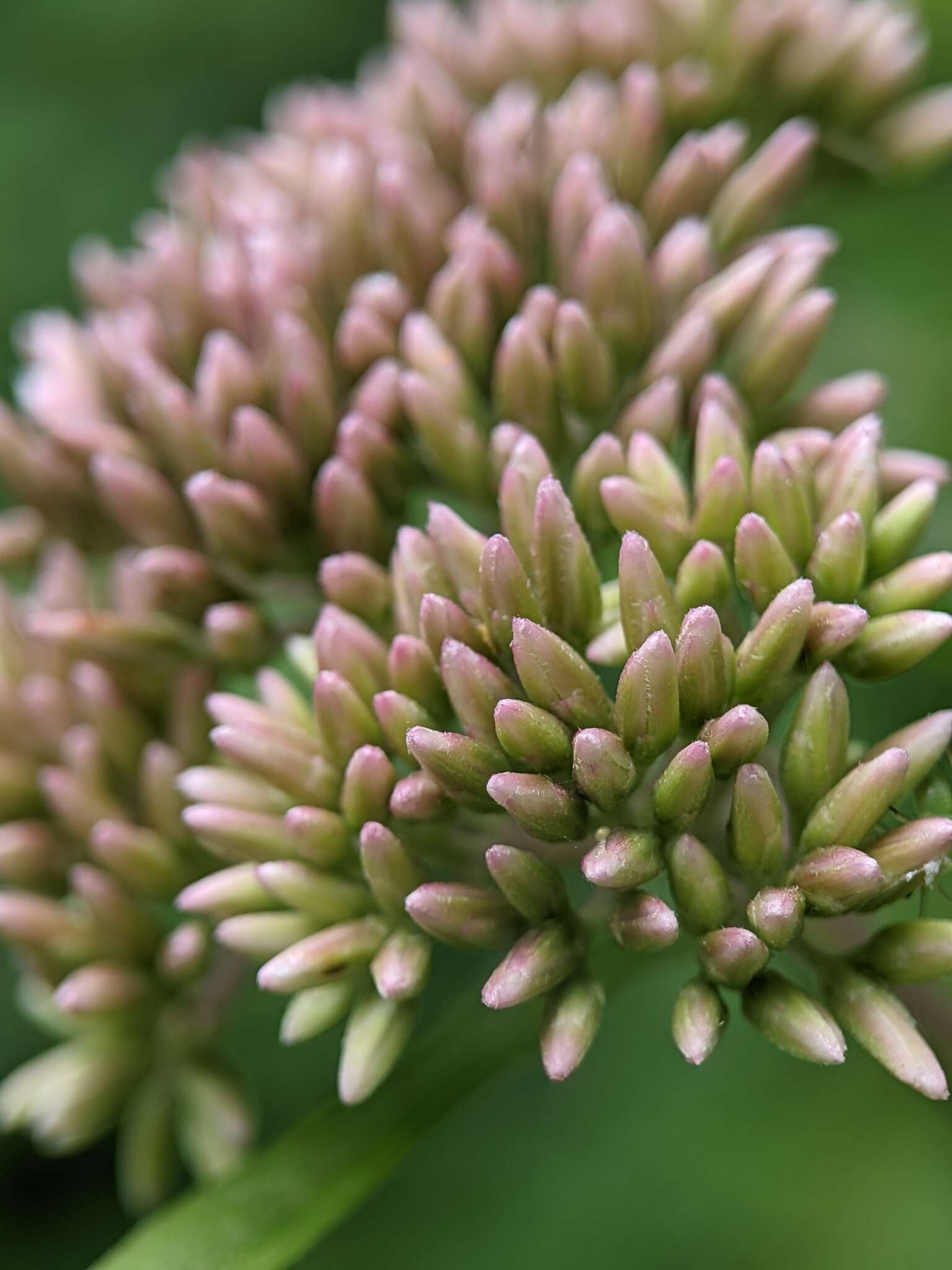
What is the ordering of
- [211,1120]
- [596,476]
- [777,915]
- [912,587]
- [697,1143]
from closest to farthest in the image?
[777,915] → [912,587] → [596,476] → [211,1120] → [697,1143]

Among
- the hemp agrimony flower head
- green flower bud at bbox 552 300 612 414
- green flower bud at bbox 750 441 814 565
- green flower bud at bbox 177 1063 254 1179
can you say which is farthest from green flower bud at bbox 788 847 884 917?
green flower bud at bbox 177 1063 254 1179

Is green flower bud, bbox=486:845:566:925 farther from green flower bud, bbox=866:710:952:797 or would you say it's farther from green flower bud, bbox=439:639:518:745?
green flower bud, bbox=866:710:952:797

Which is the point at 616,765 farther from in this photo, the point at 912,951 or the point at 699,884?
the point at 912,951

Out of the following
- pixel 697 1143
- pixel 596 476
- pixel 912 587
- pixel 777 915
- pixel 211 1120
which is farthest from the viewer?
pixel 697 1143

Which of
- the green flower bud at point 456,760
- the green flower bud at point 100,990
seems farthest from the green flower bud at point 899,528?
the green flower bud at point 100,990

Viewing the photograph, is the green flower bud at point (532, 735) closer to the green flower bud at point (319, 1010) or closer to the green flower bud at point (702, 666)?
the green flower bud at point (702, 666)

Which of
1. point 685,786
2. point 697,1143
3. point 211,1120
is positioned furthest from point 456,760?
point 697,1143

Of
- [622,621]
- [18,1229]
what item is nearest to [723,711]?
[622,621]
